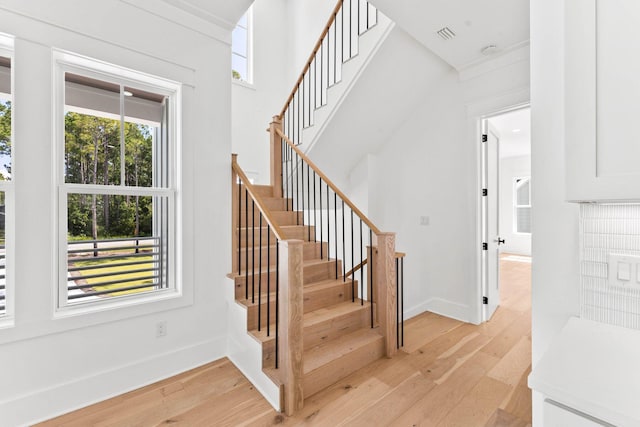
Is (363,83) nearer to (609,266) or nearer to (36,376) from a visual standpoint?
(609,266)

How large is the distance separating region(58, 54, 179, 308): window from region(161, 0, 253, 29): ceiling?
0.62 m

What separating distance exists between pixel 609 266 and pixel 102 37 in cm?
299

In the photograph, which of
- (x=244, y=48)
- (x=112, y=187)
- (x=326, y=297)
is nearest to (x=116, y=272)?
(x=112, y=187)

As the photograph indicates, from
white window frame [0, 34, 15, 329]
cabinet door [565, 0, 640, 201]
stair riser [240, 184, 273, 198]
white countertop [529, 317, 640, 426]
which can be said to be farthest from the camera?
stair riser [240, 184, 273, 198]

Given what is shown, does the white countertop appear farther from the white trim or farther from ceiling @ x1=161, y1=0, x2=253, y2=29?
ceiling @ x1=161, y1=0, x2=253, y2=29

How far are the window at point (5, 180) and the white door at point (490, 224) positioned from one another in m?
3.93

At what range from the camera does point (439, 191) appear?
3.46 metres

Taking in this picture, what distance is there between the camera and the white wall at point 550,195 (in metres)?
1.08

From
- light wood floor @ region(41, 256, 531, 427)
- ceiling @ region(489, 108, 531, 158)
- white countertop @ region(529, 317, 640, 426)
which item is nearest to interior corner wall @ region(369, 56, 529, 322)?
light wood floor @ region(41, 256, 531, 427)

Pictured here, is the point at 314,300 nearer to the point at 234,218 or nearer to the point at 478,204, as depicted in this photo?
the point at 234,218

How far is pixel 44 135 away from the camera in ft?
5.87

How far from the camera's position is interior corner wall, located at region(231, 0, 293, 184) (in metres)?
4.88

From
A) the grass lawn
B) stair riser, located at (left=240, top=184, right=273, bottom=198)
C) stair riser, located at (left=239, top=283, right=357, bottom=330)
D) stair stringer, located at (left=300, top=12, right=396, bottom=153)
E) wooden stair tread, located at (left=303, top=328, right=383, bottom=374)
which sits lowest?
wooden stair tread, located at (left=303, top=328, right=383, bottom=374)

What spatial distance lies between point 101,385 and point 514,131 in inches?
277
